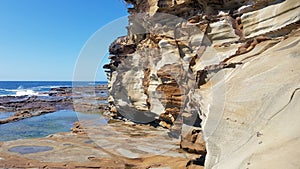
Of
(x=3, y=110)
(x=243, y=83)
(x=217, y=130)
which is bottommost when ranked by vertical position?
(x=3, y=110)

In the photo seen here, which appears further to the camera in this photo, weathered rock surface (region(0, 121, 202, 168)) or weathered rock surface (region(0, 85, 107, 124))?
weathered rock surface (region(0, 85, 107, 124))

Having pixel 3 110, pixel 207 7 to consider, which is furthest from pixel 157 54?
pixel 3 110

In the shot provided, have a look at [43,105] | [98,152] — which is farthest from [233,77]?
[43,105]

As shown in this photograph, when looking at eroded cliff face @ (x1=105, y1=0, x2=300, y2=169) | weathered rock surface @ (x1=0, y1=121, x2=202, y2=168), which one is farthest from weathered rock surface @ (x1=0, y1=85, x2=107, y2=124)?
eroded cliff face @ (x1=105, y1=0, x2=300, y2=169)

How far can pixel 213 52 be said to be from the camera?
8.76 meters

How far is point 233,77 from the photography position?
558 centimetres

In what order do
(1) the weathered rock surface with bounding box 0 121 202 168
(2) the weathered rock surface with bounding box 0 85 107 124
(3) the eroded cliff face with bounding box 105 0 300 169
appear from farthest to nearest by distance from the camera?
(2) the weathered rock surface with bounding box 0 85 107 124
(1) the weathered rock surface with bounding box 0 121 202 168
(3) the eroded cliff face with bounding box 105 0 300 169

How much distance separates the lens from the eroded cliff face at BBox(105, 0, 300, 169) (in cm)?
379

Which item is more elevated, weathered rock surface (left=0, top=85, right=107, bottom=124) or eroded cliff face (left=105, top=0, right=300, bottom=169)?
eroded cliff face (left=105, top=0, right=300, bottom=169)

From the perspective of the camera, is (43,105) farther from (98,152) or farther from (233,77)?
(233,77)

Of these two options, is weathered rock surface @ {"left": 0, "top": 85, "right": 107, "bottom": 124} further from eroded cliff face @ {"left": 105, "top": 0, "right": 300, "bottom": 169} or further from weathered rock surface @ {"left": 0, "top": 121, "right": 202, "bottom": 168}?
eroded cliff face @ {"left": 105, "top": 0, "right": 300, "bottom": 169}

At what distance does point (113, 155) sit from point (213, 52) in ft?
17.7

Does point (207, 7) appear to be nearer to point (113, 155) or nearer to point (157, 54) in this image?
point (157, 54)

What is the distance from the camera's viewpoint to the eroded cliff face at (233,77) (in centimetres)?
379
